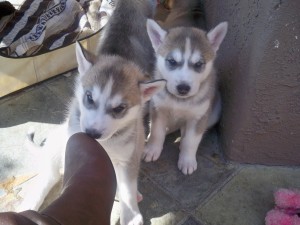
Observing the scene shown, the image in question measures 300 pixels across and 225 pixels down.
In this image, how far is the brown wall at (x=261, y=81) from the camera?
234 cm

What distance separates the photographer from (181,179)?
9.48ft

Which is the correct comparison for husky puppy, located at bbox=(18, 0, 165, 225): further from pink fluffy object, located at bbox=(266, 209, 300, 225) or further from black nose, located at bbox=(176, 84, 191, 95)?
pink fluffy object, located at bbox=(266, 209, 300, 225)

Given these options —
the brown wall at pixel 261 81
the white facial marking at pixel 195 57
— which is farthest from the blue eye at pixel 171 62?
the brown wall at pixel 261 81

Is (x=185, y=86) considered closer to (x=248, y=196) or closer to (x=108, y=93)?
(x=108, y=93)

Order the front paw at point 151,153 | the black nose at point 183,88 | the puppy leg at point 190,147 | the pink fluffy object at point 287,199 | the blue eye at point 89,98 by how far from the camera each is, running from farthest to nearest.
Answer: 1. the front paw at point 151,153
2. the puppy leg at point 190,147
3. the black nose at point 183,88
4. the pink fluffy object at point 287,199
5. the blue eye at point 89,98

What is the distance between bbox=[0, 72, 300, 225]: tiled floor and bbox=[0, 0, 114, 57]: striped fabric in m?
0.49

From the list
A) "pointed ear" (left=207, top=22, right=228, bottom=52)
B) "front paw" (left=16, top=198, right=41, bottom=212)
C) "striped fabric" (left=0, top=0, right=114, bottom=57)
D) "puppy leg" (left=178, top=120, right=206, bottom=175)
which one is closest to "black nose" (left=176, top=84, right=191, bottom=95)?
"puppy leg" (left=178, top=120, right=206, bottom=175)

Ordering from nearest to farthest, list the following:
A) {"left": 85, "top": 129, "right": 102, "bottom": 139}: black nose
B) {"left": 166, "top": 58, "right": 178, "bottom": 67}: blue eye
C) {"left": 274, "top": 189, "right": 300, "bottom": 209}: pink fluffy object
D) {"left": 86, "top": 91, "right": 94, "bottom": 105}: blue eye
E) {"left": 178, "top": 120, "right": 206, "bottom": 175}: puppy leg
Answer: {"left": 85, "top": 129, "right": 102, "bottom": 139}: black nose
{"left": 86, "top": 91, "right": 94, "bottom": 105}: blue eye
{"left": 274, "top": 189, "right": 300, "bottom": 209}: pink fluffy object
{"left": 166, "top": 58, "right": 178, "bottom": 67}: blue eye
{"left": 178, "top": 120, "right": 206, "bottom": 175}: puppy leg

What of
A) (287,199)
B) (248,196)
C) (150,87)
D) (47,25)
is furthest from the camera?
(47,25)

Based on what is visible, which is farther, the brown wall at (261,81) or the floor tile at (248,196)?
the floor tile at (248,196)

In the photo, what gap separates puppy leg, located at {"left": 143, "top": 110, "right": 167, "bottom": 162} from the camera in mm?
2971

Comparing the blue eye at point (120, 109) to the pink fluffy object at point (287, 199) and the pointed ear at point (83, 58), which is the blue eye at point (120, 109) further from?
the pink fluffy object at point (287, 199)

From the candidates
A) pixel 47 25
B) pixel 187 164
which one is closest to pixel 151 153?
pixel 187 164

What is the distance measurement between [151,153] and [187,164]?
30 cm
